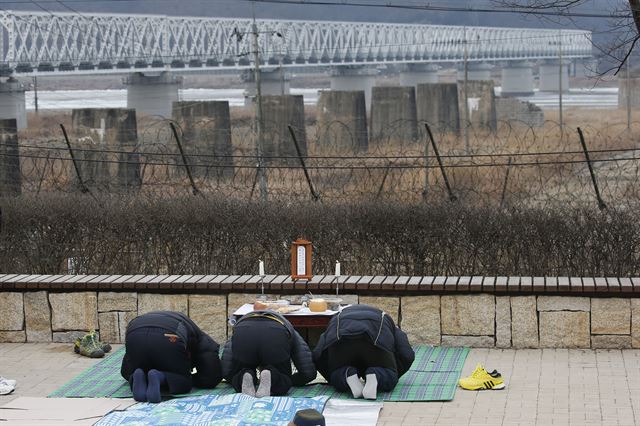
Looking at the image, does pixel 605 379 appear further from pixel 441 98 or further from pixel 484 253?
pixel 441 98

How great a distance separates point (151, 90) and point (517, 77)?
2395 inches

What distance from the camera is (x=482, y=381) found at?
1042 centimetres

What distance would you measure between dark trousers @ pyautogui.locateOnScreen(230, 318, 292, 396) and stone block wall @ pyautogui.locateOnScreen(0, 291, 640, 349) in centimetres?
202

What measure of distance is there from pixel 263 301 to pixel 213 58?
8284 centimetres

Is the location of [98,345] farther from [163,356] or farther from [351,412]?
[351,412]

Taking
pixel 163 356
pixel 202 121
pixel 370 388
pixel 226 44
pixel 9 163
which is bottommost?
pixel 370 388

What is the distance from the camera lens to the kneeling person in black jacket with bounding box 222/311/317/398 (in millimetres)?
10078

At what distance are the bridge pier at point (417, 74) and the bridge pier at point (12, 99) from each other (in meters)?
53.8

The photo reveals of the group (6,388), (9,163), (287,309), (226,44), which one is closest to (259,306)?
(287,309)

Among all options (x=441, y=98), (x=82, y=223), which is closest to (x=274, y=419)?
(x=82, y=223)

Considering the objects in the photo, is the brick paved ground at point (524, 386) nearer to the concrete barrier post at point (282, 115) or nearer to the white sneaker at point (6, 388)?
the white sneaker at point (6, 388)

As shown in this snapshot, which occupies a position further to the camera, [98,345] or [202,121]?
[202,121]

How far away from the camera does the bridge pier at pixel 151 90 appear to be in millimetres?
82375

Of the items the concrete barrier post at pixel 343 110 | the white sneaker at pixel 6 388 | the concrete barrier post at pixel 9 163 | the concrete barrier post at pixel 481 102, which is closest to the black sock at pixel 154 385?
the white sneaker at pixel 6 388
